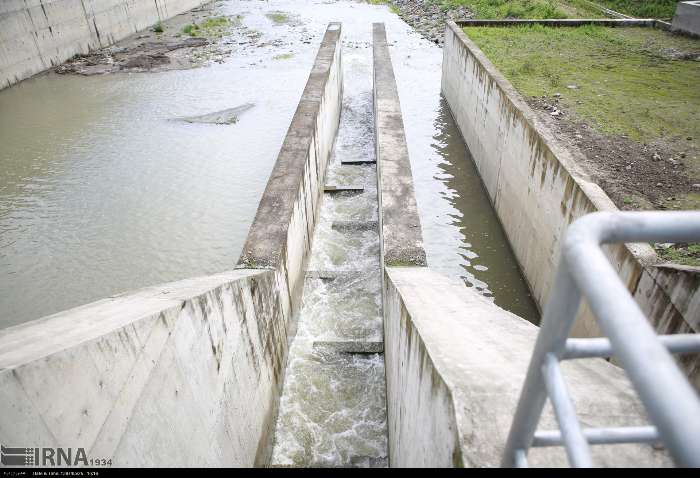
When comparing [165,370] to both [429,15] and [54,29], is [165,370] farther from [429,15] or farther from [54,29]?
[429,15]

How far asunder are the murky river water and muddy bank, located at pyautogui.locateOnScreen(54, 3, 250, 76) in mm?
1074

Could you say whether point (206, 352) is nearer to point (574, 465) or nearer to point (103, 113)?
point (574, 465)

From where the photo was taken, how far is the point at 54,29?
49.8 ft

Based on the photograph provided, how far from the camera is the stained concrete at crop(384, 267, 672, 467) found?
1908mm

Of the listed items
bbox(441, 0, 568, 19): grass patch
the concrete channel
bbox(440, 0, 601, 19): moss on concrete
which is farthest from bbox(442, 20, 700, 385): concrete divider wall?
bbox(440, 0, 601, 19): moss on concrete

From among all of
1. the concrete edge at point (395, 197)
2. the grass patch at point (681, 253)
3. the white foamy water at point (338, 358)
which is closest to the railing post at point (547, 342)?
the concrete edge at point (395, 197)

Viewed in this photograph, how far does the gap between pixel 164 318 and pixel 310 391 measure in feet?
9.19

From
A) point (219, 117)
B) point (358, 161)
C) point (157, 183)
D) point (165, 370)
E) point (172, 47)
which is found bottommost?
point (358, 161)

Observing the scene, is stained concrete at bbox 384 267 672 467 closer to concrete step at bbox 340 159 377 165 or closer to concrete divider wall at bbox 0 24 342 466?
concrete divider wall at bbox 0 24 342 466

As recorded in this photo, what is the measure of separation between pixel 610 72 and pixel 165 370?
36.5 ft

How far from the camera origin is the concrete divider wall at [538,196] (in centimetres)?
369

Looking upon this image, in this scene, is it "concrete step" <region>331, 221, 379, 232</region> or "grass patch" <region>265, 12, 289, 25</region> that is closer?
"concrete step" <region>331, 221, 379, 232</region>

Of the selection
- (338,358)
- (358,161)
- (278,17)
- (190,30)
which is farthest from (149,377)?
(278,17)

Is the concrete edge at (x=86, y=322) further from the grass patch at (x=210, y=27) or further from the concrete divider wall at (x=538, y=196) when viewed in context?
the grass patch at (x=210, y=27)
